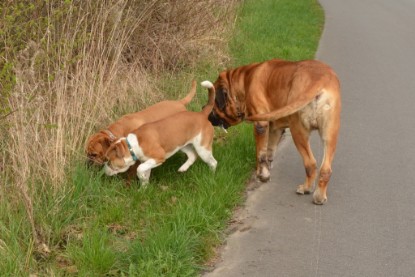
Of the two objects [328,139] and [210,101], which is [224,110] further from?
[328,139]

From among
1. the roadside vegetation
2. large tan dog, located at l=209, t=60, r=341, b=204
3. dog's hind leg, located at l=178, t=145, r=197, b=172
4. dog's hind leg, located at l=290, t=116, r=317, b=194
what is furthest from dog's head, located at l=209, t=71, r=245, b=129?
dog's hind leg, located at l=290, t=116, r=317, b=194

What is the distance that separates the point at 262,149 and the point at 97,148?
1.76m

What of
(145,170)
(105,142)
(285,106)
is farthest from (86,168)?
(285,106)

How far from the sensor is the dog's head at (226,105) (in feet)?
21.1

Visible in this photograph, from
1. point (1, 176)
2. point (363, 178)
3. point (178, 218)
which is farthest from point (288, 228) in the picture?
point (1, 176)

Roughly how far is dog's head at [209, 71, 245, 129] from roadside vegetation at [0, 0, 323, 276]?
39cm

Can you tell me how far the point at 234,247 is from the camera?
4.77 m

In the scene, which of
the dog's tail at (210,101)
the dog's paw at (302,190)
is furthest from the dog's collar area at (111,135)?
the dog's paw at (302,190)

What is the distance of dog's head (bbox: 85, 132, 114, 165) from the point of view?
18.4ft

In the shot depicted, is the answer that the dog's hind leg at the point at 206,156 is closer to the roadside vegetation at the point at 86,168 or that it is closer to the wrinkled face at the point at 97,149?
the roadside vegetation at the point at 86,168

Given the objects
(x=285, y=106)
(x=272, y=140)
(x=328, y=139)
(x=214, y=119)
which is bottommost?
(x=272, y=140)

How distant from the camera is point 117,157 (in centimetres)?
555

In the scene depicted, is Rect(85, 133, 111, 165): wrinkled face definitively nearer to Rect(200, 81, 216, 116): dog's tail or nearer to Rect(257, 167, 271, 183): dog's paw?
Rect(200, 81, 216, 116): dog's tail

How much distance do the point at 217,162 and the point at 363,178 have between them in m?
1.65
